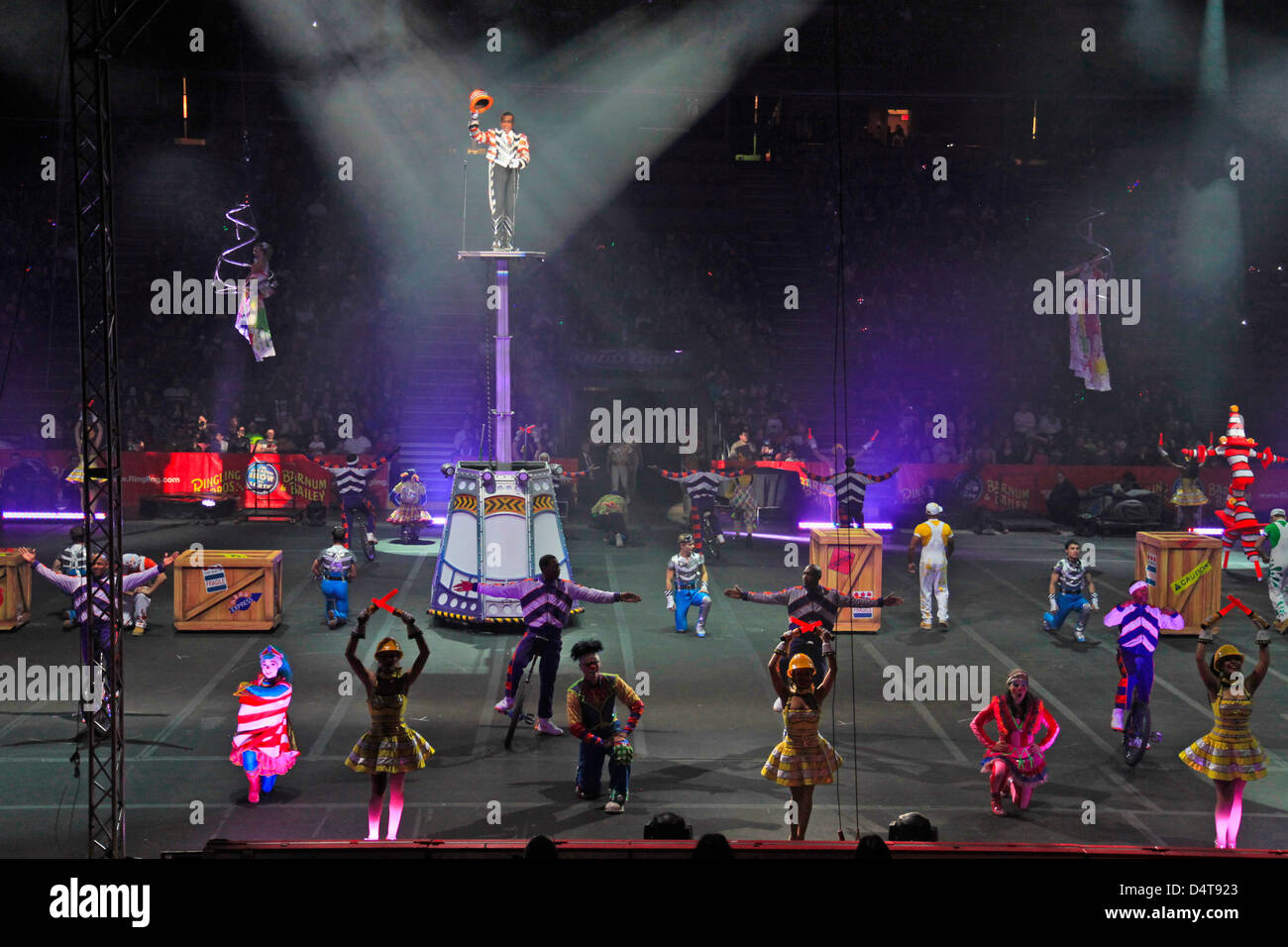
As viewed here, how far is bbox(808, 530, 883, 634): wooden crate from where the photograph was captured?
727 inches

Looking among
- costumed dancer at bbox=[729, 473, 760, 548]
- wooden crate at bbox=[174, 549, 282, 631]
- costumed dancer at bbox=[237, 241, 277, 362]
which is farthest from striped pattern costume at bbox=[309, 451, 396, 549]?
costumed dancer at bbox=[729, 473, 760, 548]

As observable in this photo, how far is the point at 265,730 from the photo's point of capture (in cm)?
1220

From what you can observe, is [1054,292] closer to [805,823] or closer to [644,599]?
[644,599]

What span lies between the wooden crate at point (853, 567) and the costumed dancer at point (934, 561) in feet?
2.25

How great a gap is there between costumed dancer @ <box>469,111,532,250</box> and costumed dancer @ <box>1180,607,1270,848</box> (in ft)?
34.2

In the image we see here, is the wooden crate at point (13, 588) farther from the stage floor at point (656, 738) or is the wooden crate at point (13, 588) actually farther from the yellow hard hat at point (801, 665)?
the yellow hard hat at point (801, 665)

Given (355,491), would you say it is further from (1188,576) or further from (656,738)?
(1188,576)

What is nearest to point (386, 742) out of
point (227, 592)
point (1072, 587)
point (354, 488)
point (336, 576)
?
point (336, 576)

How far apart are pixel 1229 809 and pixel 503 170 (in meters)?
11.7

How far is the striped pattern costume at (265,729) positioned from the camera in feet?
39.9

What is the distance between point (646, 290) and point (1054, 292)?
10.4m
